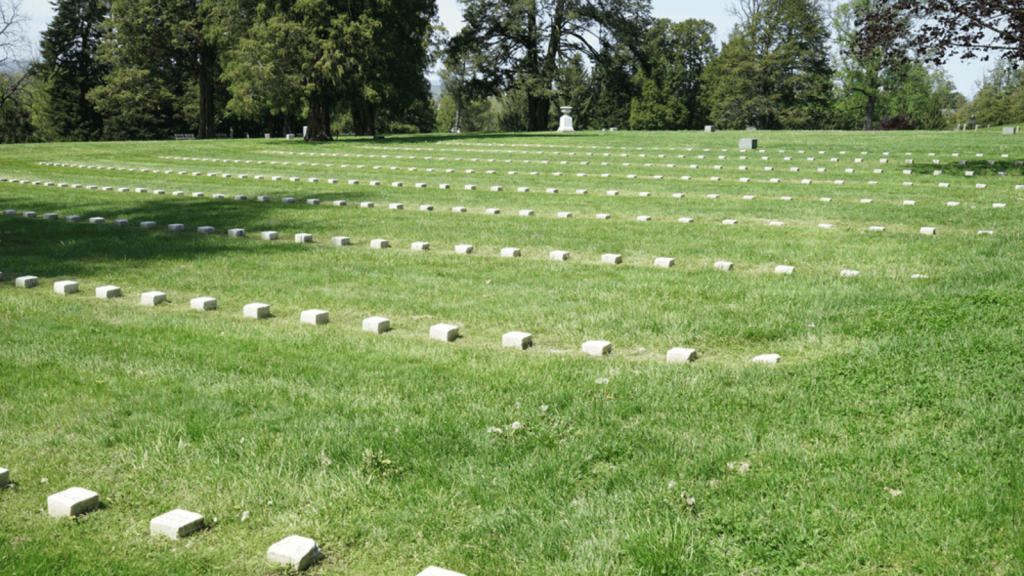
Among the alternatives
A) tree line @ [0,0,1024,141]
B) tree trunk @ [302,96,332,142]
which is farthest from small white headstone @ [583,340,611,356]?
Result: tree trunk @ [302,96,332,142]

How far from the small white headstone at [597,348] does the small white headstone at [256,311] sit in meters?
2.69

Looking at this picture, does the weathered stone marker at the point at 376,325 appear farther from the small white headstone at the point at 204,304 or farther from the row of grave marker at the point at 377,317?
the small white headstone at the point at 204,304

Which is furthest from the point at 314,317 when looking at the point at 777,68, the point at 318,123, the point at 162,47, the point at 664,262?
the point at 777,68

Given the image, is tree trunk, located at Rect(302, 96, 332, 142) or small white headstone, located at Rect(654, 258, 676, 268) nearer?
small white headstone, located at Rect(654, 258, 676, 268)

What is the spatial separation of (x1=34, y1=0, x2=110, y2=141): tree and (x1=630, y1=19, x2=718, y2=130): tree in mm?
39954

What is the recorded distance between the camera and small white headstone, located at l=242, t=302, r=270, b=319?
19.8 ft

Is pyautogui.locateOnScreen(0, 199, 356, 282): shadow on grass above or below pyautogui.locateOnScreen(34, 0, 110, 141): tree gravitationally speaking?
below

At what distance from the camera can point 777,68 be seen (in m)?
56.6

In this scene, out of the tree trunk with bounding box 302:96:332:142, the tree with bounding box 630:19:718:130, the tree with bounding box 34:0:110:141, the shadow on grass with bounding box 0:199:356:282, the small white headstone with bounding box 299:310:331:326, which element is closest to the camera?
the small white headstone with bounding box 299:310:331:326

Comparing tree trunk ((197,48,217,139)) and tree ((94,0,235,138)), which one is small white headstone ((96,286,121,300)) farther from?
tree trunk ((197,48,217,139))

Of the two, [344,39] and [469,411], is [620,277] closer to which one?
[469,411]

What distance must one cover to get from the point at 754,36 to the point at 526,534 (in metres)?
60.2

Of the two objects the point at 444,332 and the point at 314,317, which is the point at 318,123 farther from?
the point at 444,332

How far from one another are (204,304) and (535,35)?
140ft
